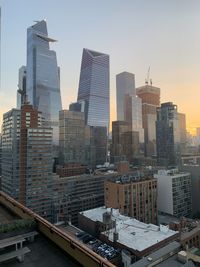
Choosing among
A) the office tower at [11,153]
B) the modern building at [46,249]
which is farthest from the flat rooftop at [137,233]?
the office tower at [11,153]

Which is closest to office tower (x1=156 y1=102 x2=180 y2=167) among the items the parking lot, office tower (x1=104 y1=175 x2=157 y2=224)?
office tower (x1=104 y1=175 x2=157 y2=224)

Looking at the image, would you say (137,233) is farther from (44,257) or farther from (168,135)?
(168,135)

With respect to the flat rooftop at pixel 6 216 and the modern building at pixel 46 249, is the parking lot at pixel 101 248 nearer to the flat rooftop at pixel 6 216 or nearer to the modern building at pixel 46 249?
the flat rooftop at pixel 6 216

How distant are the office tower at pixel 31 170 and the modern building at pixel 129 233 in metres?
33.9

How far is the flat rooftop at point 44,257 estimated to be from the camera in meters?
7.82

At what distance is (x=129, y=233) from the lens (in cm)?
4741

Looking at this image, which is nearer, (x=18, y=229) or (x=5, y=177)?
(x=18, y=229)

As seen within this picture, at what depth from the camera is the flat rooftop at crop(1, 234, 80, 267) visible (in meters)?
7.82

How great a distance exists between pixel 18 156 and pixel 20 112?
953 inches

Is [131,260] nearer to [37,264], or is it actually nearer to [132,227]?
[132,227]

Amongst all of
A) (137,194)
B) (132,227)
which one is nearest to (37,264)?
(132,227)

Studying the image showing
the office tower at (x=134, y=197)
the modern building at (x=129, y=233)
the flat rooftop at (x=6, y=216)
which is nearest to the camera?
Answer: the flat rooftop at (x=6, y=216)

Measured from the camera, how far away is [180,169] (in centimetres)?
10912

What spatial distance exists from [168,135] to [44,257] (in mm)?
181199
